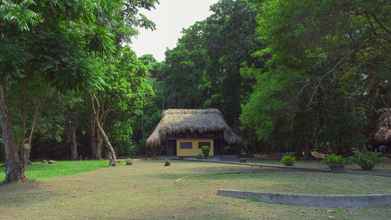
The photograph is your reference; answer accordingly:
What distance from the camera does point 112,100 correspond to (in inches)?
1287

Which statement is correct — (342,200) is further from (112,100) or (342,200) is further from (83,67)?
(112,100)

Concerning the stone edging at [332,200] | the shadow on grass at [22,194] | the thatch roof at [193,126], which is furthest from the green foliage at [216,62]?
the stone edging at [332,200]

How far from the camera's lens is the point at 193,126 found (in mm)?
33875

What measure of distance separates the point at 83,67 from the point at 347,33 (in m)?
10.1

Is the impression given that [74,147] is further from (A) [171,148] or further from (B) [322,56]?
(B) [322,56]

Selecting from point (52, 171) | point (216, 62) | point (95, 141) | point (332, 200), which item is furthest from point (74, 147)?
point (332, 200)

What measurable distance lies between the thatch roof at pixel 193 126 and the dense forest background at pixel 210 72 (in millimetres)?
1490

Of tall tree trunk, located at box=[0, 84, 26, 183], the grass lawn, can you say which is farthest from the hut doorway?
the grass lawn

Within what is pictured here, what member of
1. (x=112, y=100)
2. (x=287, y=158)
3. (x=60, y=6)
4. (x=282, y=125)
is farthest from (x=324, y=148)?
(x=60, y=6)

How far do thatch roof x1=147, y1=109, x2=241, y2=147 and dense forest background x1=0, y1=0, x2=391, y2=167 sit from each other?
1.49 metres

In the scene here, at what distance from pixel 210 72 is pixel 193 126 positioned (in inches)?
186

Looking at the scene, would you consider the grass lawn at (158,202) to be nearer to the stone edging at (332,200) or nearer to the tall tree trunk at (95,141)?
the stone edging at (332,200)

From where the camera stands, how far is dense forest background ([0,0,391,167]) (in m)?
10.2

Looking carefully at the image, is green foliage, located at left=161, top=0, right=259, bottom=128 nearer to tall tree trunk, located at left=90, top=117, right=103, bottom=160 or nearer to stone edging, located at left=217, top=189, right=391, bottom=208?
tall tree trunk, located at left=90, top=117, right=103, bottom=160
